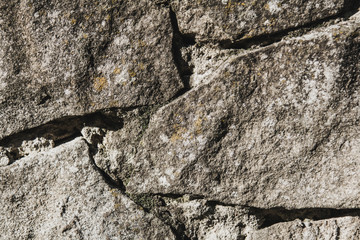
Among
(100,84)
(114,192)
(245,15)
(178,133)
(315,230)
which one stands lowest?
(315,230)

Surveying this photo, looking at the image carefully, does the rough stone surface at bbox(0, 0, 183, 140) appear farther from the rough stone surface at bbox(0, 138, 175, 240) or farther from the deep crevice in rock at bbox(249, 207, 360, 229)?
the deep crevice in rock at bbox(249, 207, 360, 229)

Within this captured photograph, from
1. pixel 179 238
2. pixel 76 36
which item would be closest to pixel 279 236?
pixel 179 238

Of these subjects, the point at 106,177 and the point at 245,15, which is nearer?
the point at 245,15

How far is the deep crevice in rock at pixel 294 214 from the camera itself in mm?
1025

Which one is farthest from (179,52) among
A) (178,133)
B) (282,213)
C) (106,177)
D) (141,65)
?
(282,213)

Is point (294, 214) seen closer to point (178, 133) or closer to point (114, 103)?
point (178, 133)

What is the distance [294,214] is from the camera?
1056 millimetres

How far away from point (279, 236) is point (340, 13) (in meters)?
0.57

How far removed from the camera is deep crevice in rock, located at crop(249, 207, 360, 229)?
3.36 ft

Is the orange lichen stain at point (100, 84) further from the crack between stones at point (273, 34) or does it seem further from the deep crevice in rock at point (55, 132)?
the crack between stones at point (273, 34)

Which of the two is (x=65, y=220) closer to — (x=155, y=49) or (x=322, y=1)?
(x=155, y=49)

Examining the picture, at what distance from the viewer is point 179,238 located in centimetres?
109

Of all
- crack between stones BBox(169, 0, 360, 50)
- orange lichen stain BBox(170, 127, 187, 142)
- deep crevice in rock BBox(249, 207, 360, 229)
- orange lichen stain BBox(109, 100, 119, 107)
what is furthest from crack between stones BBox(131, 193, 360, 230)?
crack between stones BBox(169, 0, 360, 50)

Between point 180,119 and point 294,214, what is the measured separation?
1.24ft
